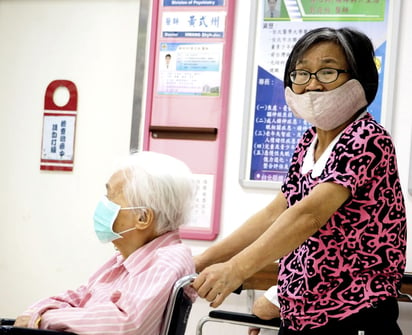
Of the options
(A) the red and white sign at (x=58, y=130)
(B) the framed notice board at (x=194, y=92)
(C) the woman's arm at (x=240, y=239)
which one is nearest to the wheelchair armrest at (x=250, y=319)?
(C) the woman's arm at (x=240, y=239)

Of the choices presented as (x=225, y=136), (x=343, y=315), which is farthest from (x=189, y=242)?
(x=343, y=315)

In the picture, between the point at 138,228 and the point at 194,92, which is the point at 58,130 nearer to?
the point at 194,92

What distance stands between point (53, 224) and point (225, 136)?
1017 millimetres

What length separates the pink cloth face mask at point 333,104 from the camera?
147 centimetres

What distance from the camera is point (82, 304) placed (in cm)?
165

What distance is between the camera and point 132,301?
147 cm

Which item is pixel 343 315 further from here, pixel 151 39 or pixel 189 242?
pixel 151 39

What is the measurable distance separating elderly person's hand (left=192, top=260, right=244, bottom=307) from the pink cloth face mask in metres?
0.44

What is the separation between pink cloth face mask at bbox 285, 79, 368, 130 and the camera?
4.82 ft

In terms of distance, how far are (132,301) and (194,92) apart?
166cm

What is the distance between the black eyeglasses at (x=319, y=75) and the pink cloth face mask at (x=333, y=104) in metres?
0.03

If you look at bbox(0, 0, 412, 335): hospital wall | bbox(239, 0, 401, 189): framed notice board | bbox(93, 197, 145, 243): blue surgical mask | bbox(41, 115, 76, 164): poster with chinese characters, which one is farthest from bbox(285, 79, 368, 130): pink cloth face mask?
bbox(41, 115, 76, 164): poster with chinese characters

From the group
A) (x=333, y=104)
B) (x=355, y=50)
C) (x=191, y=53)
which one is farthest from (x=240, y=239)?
(x=191, y=53)

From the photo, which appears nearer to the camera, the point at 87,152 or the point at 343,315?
the point at 343,315
